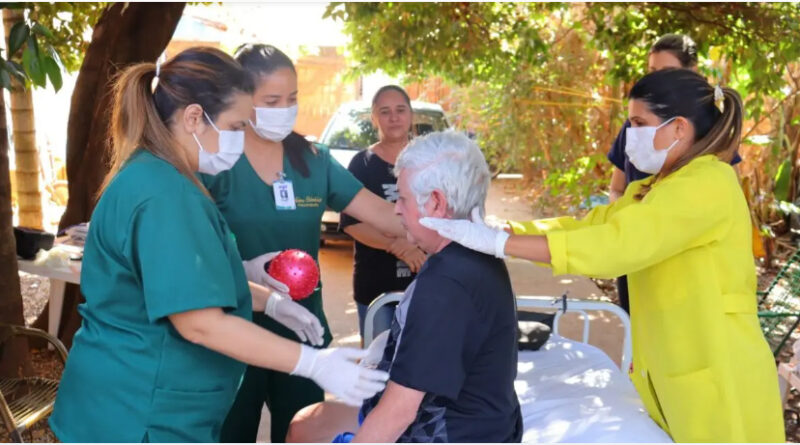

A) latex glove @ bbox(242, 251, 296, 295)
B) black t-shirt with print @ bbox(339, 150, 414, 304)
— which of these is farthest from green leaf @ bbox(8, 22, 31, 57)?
black t-shirt with print @ bbox(339, 150, 414, 304)

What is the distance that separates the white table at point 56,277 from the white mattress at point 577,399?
7.77 feet

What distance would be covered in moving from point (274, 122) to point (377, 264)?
1.43 m

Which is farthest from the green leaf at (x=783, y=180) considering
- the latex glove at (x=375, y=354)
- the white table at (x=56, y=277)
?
the latex glove at (x=375, y=354)

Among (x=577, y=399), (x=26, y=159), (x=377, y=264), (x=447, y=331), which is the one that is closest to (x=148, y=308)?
(x=447, y=331)

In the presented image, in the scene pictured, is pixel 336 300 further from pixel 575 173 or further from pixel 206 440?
pixel 206 440

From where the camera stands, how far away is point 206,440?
6.73 ft

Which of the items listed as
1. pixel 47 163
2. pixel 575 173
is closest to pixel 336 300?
pixel 575 173

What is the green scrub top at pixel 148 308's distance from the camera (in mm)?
1833

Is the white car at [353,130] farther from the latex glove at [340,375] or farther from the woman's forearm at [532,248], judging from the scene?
the latex glove at [340,375]

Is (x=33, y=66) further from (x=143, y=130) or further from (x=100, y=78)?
(x=100, y=78)

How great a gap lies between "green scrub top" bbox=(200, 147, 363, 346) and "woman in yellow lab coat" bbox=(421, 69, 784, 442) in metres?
0.87

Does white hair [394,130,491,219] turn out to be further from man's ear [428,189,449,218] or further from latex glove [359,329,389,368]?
latex glove [359,329,389,368]

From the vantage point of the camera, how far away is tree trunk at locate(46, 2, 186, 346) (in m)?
4.64

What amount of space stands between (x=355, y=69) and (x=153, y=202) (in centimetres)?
754
